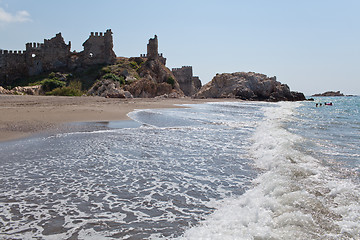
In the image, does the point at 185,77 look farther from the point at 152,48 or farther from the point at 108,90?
the point at 108,90

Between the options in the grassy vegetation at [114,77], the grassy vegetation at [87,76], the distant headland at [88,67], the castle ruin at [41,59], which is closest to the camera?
the grassy vegetation at [87,76]

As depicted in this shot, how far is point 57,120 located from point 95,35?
3749 centimetres

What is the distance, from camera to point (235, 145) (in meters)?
8.22

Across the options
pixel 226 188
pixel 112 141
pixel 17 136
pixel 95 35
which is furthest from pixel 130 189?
pixel 95 35

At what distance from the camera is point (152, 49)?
4606 centimetres

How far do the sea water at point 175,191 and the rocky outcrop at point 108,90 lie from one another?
2328 cm

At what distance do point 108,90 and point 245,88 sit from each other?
3372 centimetres

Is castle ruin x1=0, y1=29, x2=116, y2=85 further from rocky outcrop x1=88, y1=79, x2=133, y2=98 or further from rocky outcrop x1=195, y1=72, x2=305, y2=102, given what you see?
rocky outcrop x1=195, y1=72, x2=305, y2=102

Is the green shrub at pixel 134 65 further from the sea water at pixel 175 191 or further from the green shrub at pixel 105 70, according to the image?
the sea water at pixel 175 191

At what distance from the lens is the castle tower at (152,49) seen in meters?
45.8

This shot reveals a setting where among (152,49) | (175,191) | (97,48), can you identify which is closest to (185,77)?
(152,49)

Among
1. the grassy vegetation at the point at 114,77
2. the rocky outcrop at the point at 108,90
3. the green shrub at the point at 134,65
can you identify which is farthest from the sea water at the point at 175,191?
the green shrub at the point at 134,65

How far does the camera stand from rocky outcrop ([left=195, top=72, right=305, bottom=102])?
2292 inches

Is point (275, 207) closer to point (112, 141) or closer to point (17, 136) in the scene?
point (112, 141)
